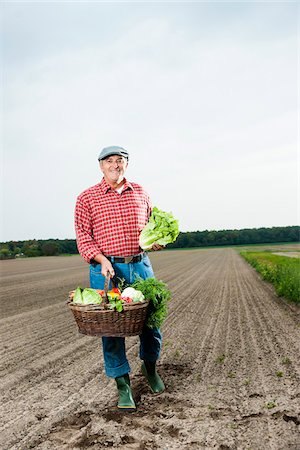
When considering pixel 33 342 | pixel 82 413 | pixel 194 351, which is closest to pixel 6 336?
pixel 33 342

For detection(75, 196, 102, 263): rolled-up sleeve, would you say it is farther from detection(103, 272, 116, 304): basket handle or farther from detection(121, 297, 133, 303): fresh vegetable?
detection(121, 297, 133, 303): fresh vegetable

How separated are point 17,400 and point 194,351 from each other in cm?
280

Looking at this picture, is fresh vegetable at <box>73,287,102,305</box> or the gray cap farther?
the gray cap

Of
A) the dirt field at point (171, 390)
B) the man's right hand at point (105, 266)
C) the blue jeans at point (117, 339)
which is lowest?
the dirt field at point (171, 390)

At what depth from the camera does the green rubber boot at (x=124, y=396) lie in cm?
459

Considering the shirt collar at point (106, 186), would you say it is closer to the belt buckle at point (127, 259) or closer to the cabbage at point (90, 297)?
the belt buckle at point (127, 259)

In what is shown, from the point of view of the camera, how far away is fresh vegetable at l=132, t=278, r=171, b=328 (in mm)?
4457

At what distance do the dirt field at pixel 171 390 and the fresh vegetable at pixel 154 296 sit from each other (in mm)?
842

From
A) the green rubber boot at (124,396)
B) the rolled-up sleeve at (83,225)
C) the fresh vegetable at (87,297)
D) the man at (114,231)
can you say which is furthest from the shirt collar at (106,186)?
the green rubber boot at (124,396)

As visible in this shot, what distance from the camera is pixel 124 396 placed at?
463 cm

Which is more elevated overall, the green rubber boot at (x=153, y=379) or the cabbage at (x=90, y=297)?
the cabbage at (x=90, y=297)

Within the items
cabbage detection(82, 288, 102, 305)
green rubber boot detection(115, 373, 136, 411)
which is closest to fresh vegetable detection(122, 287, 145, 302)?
cabbage detection(82, 288, 102, 305)

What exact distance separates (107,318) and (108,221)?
3.04ft

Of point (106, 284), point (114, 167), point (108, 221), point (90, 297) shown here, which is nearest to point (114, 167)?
point (114, 167)
